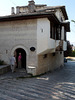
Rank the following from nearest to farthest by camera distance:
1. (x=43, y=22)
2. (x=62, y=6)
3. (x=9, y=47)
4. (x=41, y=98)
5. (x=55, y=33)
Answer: (x=41, y=98) → (x=43, y=22) → (x=9, y=47) → (x=55, y=33) → (x=62, y=6)

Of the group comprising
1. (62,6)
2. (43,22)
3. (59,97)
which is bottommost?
(59,97)

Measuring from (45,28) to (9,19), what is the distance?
133 inches

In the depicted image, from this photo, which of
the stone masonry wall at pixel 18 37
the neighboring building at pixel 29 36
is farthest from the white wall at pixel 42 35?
the stone masonry wall at pixel 18 37

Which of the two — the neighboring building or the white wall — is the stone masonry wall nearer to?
the neighboring building

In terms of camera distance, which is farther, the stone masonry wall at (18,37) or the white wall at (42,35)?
the stone masonry wall at (18,37)

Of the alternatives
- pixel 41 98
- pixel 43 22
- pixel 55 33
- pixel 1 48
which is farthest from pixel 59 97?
pixel 55 33

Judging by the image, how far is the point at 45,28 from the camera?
38.5 ft

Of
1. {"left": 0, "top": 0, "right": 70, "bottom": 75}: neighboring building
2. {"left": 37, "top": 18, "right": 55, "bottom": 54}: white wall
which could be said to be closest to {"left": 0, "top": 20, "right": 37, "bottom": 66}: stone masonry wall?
{"left": 0, "top": 0, "right": 70, "bottom": 75}: neighboring building

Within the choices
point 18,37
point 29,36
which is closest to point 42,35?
point 29,36

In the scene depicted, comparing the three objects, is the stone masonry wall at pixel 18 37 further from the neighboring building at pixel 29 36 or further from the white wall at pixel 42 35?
the white wall at pixel 42 35

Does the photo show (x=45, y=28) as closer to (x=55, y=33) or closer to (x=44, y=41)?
(x=44, y=41)

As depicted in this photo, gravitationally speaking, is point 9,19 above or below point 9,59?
above

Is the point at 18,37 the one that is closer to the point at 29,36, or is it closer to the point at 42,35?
the point at 29,36

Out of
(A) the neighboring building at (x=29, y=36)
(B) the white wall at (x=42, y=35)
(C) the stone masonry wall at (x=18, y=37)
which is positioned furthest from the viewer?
(C) the stone masonry wall at (x=18, y=37)
